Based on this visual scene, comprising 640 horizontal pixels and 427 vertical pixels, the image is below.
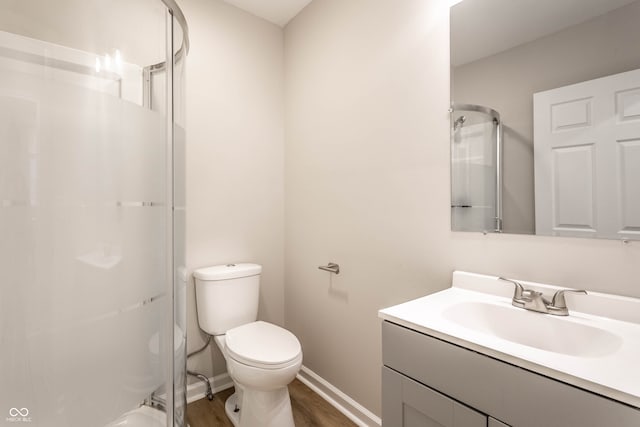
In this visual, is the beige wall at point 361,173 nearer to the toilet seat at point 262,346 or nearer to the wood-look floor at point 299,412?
the wood-look floor at point 299,412

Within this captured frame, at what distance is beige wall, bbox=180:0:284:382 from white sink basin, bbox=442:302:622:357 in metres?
1.46

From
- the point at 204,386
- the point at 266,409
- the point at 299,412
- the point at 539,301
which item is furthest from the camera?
the point at 204,386

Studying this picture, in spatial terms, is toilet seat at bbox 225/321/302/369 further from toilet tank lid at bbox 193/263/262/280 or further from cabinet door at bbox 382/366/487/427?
cabinet door at bbox 382/366/487/427

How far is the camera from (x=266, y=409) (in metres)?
1.43

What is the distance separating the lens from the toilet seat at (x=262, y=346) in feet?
4.46

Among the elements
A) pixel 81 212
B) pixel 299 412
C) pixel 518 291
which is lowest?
pixel 299 412

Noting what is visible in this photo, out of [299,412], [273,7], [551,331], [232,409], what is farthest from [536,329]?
[273,7]

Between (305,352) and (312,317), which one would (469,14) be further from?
(305,352)

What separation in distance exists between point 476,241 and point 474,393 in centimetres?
61

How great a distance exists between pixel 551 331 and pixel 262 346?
1.19m

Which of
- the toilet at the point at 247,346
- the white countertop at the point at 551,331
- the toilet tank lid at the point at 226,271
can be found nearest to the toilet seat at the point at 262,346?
the toilet at the point at 247,346
